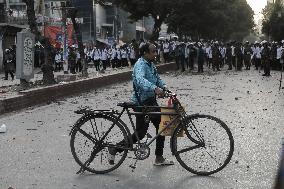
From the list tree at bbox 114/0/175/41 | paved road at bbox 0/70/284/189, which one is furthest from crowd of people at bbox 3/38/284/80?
paved road at bbox 0/70/284/189

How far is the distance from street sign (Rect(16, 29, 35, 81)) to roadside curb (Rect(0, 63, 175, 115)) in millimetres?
1217

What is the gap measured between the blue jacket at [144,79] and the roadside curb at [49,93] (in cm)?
653

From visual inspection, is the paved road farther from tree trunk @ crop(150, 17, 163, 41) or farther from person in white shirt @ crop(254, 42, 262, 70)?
tree trunk @ crop(150, 17, 163, 41)

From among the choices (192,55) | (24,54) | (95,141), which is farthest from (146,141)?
(192,55)

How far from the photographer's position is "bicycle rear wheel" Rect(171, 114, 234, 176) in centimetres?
659

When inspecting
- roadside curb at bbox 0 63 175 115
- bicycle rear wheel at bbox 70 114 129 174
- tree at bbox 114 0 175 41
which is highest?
tree at bbox 114 0 175 41

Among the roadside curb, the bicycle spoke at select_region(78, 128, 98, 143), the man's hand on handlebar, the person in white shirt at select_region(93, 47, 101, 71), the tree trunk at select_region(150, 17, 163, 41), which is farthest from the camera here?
the tree trunk at select_region(150, 17, 163, 41)

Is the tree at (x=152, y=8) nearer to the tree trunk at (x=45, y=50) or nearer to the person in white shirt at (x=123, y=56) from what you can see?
the person in white shirt at (x=123, y=56)

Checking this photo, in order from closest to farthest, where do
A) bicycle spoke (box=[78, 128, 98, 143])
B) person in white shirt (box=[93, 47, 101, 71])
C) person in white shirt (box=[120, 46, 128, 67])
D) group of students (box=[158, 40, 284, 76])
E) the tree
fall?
bicycle spoke (box=[78, 128, 98, 143])
group of students (box=[158, 40, 284, 76])
person in white shirt (box=[93, 47, 101, 71])
person in white shirt (box=[120, 46, 128, 67])
the tree

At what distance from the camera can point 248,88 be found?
65.9ft

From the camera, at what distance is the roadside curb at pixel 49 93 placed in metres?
13.2

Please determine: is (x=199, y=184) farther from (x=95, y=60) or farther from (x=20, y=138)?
(x=95, y=60)

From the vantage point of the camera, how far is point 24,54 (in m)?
16.6

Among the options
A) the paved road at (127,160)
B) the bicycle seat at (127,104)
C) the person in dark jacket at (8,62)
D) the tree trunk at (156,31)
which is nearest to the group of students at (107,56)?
the tree trunk at (156,31)
